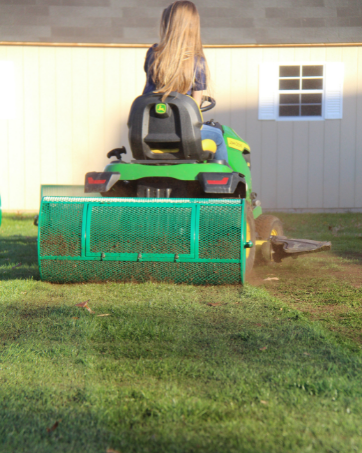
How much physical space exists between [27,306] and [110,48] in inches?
346

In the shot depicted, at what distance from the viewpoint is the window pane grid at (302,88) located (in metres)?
11.0

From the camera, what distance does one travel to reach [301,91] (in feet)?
36.3

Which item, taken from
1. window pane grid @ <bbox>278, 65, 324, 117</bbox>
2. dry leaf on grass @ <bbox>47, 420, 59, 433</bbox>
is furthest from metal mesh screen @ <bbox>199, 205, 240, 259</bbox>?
window pane grid @ <bbox>278, 65, 324, 117</bbox>

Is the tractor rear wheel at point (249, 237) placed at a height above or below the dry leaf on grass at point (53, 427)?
above

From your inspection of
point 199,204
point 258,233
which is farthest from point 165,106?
point 258,233

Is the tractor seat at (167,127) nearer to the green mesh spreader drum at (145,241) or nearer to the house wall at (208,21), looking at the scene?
the green mesh spreader drum at (145,241)

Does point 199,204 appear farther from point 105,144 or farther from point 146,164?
point 105,144

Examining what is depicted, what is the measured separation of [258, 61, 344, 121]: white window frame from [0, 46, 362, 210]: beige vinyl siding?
0.11 m

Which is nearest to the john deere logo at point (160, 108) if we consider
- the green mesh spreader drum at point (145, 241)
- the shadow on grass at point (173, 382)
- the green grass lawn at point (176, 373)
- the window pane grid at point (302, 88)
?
the green mesh spreader drum at point (145, 241)

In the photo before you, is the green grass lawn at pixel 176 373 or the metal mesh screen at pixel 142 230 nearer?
the green grass lawn at pixel 176 373

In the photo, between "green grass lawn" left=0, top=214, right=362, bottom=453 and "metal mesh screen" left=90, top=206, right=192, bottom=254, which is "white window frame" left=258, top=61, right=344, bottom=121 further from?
"green grass lawn" left=0, top=214, right=362, bottom=453

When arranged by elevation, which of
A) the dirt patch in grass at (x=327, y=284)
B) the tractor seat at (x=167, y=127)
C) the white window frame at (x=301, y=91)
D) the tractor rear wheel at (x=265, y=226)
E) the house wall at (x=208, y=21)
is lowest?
the dirt patch in grass at (x=327, y=284)

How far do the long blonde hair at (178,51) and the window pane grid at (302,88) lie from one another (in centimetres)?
756

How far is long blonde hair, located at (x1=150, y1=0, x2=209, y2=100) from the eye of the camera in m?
3.79
